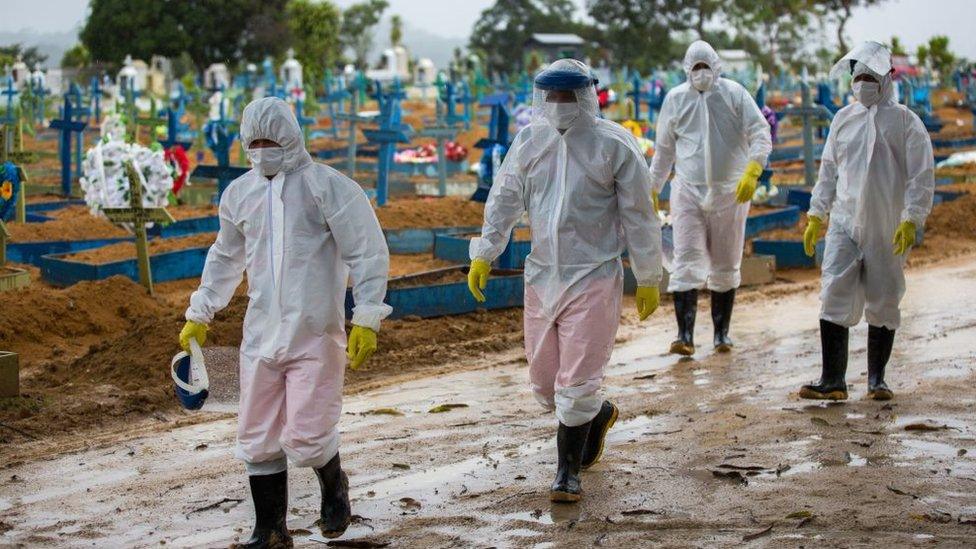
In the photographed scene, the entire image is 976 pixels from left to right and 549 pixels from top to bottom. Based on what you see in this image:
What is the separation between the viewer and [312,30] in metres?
60.0

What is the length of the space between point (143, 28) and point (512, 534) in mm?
54700

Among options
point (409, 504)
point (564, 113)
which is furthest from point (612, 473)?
point (564, 113)

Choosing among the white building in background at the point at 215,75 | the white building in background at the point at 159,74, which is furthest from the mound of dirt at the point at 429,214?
the white building in background at the point at 215,75

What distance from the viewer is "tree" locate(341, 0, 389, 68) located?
74500mm

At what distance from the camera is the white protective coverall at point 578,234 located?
593 centimetres

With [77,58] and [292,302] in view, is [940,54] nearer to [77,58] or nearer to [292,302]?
[77,58]

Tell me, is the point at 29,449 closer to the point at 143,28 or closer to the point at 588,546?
the point at 588,546

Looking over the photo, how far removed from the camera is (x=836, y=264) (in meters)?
7.68

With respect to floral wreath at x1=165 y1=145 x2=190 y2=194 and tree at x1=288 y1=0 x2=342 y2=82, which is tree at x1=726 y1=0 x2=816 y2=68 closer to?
tree at x1=288 y1=0 x2=342 y2=82

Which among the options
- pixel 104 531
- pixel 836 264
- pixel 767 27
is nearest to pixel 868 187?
pixel 836 264

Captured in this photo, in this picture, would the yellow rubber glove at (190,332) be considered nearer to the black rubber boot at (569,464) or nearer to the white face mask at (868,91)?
the black rubber boot at (569,464)

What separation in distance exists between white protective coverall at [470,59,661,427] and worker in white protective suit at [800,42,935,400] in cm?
191

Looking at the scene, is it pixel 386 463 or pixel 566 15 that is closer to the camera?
pixel 386 463

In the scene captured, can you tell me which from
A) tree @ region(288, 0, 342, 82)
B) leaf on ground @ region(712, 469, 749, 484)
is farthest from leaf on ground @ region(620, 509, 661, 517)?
tree @ region(288, 0, 342, 82)
